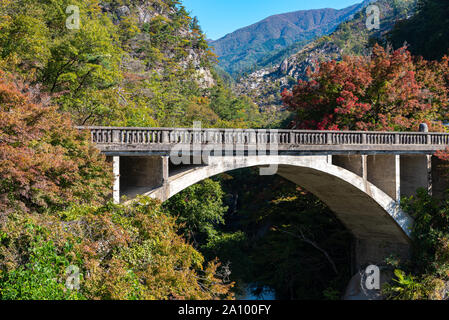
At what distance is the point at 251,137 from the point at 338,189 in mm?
5683

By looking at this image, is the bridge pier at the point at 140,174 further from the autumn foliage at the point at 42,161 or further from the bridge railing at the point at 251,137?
the autumn foliage at the point at 42,161

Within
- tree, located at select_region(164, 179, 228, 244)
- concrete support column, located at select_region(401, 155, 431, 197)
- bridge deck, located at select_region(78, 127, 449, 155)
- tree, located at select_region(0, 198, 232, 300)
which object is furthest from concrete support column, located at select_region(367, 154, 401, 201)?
tree, located at select_region(164, 179, 228, 244)

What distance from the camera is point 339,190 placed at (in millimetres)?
16469

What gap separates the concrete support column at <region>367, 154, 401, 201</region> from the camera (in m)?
15.6

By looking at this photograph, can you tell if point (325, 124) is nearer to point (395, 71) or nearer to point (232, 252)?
point (395, 71)

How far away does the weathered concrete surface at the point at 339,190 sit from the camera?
39.1ft

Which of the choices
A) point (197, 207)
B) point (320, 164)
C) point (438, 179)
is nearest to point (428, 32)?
point (438, 179)

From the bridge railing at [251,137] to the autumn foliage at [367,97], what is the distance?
2105mm

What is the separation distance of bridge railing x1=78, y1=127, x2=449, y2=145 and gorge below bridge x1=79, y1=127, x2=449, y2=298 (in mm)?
27

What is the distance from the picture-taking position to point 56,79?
15.6 meters

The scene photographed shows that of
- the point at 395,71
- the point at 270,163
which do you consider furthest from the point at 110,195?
the point at 395,71

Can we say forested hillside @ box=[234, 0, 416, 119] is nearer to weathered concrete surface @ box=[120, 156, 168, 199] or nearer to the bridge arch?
the bridge arch

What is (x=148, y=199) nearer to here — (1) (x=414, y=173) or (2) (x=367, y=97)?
(1) (x=414, y=173)

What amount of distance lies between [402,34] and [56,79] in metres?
30.7
